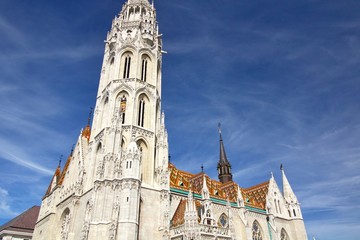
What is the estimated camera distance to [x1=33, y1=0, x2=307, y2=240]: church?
2459cm

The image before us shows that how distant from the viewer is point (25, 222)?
4481 cm

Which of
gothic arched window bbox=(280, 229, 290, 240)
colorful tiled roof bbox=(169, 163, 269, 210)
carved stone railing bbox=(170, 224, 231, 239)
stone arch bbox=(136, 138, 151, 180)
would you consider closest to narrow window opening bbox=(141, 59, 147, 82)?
stone arch bbox=(136, 138, 151, 180)

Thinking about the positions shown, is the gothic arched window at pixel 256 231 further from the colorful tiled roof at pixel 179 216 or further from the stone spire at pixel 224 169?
the stone spire at pixel 224 169

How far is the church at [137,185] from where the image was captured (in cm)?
2459

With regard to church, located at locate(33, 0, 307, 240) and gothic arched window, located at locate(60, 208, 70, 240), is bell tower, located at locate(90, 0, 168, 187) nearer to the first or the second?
church, located at locate(33, 0, 307, 240)

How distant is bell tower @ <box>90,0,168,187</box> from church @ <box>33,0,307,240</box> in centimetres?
10

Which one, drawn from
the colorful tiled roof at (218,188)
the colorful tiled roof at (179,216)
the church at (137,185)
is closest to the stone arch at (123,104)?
the church at (137,185)

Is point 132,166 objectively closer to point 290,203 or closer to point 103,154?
point 103,154

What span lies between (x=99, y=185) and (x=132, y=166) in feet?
10.4

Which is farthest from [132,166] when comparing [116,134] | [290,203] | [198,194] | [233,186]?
[290,203]

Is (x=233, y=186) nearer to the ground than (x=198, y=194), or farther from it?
farther from it

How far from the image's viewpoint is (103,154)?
27156 millimetres

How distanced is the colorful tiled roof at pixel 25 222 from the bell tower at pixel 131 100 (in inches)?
903

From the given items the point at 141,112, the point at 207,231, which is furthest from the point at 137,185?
the point at 141,112
